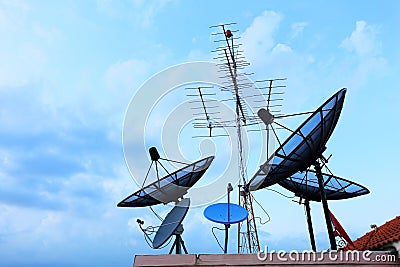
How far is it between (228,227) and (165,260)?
1.55 metres

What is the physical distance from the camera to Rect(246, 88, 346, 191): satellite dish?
17.2 ft

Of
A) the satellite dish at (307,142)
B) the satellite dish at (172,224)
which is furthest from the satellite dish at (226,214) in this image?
the satellite dish at (172,224)

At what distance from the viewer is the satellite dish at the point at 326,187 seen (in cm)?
707

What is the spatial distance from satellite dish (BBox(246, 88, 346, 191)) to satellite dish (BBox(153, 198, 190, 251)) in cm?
158

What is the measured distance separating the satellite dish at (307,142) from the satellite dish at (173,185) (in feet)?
4.26

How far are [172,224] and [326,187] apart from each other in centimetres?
301

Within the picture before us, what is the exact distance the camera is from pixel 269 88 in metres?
7.07

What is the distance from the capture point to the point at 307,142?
Result: 17.9ft

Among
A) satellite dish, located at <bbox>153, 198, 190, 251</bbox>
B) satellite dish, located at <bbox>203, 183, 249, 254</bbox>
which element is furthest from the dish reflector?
satellite dish, located at <bbox>203, 183, 249, 254</bbox>

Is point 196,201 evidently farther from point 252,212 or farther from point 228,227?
point 252,212

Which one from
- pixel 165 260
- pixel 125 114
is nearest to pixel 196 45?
pixel 125 114

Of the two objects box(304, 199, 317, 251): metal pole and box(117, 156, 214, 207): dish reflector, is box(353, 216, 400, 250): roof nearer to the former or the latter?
box(304, 199, 317, 251): metal pole

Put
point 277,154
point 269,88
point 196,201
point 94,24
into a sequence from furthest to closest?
1. point 94,24
2. point 269,88
3. point 196,201
4. point 277,154

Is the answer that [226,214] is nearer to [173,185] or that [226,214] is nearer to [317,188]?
[173,185]
